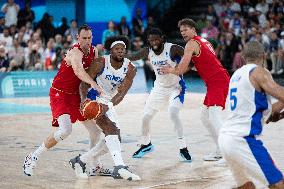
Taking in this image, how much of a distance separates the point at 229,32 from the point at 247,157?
1762cm

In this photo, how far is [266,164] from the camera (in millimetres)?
5949

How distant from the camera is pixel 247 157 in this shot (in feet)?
19.7

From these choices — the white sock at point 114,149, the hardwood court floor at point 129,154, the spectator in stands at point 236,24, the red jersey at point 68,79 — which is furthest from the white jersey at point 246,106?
the spectator in stands at point 236,24

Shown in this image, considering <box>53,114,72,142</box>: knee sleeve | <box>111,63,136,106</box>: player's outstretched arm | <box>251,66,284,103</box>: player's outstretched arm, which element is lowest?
<box>53,114,72,142</box>: knee sleeve

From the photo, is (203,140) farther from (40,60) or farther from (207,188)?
(40,60)

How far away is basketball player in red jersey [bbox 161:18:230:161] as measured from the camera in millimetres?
9602

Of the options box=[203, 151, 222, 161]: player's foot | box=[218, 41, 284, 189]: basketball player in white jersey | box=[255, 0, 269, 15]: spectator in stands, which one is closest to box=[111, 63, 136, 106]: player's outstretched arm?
box=[203, 151, 222, 161]: player's foot

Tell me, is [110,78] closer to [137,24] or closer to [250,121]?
[250,121]

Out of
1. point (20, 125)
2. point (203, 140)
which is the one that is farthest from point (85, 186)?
point (20, 125)

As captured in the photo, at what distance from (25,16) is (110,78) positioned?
14997 millimetres

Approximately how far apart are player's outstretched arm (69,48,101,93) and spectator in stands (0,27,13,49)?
487 inches

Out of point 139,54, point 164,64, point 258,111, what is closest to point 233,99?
point 258,111

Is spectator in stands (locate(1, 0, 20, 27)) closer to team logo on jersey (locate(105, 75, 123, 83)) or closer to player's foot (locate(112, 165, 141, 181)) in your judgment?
team logo on jersey (locate(105, 75, 123, 83))

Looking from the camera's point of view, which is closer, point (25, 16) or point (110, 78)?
point (110, 78)
